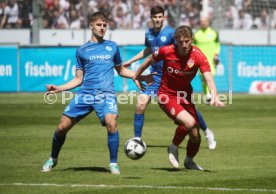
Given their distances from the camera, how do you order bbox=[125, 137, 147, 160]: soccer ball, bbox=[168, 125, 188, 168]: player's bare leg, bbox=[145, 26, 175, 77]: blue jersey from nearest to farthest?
bbox=[125, 137, 147, 160]: soccer ball → bbox=[168, 125, 188, 168]: player's bare leg → bbox=[145, 26, 175, 77]: blue jersey

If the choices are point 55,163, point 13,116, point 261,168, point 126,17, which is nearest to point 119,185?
point 55,163

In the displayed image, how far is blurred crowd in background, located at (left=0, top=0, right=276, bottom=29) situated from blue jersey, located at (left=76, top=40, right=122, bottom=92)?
21.8 m

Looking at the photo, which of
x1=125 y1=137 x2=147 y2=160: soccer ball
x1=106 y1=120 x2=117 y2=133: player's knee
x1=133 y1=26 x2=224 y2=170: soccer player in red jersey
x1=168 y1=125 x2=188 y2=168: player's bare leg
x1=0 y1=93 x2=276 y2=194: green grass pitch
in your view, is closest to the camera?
x1=0 y1=93 x2=276 y2=194: green grass pitch

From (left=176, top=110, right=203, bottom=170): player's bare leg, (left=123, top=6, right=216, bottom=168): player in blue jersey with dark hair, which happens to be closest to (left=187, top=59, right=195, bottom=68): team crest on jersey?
(left=176, top=110, right=203, bottom=170): player's bare leg

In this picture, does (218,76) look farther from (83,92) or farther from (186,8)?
(83,92)

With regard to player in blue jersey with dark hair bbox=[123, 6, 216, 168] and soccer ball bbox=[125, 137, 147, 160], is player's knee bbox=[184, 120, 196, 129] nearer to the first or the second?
soccer ball bbox=[125, 137, 147, 160]

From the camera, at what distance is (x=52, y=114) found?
2391cm

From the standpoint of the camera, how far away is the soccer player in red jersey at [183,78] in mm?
12242

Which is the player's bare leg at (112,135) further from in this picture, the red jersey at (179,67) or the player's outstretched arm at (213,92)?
the player's outstretched arm at (213,92)

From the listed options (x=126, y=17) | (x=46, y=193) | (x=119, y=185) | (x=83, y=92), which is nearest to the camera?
(x=46, y=193)

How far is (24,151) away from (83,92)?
3.08 metres

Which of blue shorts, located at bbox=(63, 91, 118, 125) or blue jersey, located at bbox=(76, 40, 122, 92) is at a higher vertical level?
blue jersey, located at bbox=(76, 40, 122, 92)

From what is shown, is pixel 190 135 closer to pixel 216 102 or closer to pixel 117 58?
pixel 216 102

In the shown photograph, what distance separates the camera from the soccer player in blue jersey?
1225 centimetres
